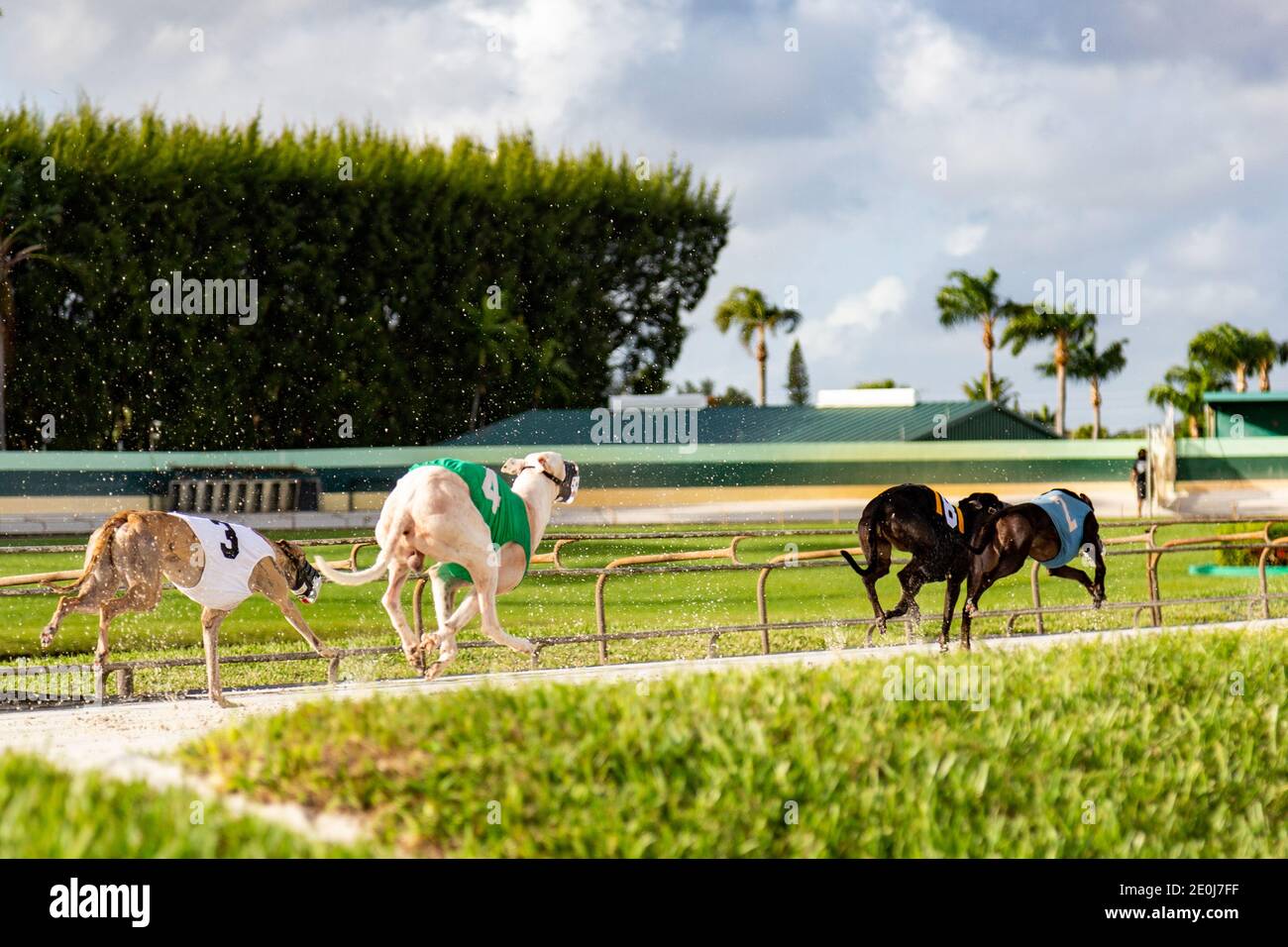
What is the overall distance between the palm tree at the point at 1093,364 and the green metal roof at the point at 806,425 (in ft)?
52.2

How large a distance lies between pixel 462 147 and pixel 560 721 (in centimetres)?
3042

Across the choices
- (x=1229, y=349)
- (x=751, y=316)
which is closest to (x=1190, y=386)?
(x=1229, y=349)

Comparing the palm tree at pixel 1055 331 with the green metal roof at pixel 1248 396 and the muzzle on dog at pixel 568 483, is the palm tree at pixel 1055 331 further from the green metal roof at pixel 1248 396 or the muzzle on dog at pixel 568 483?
the muzzle on dog at pixel 568 483

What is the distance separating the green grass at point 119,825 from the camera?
3.98 metres

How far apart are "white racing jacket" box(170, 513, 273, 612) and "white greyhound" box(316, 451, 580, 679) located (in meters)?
1.00

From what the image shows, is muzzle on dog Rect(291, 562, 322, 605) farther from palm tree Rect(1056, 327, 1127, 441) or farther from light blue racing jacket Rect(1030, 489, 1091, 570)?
palm tree Rect(1056, 327, 1127, 441)

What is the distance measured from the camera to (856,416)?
1335 inches

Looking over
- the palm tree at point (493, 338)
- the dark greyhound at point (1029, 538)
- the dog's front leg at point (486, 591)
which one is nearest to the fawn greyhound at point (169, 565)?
the dog's front leg at point (486, 591)

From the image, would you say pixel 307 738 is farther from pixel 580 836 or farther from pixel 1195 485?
pixel 1195 485

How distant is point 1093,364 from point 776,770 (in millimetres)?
48931

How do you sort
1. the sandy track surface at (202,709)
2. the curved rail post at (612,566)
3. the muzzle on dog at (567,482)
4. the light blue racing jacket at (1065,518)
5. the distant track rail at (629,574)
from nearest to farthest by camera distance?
the sandy track surface at (202,709), the muzzle on dog at (567,482), the light blue racing jacket at (1065,518), the distant track rail at (629,574), the curved rail post at (612,566)

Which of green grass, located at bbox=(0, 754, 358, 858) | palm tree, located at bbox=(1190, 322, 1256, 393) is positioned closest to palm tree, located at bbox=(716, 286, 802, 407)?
palm tree, located at bbox=(1190, 322, 1256, 393)

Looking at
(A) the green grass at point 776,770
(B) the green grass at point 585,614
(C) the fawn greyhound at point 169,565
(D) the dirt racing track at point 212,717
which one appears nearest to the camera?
(A) the green grass at point 776,770
